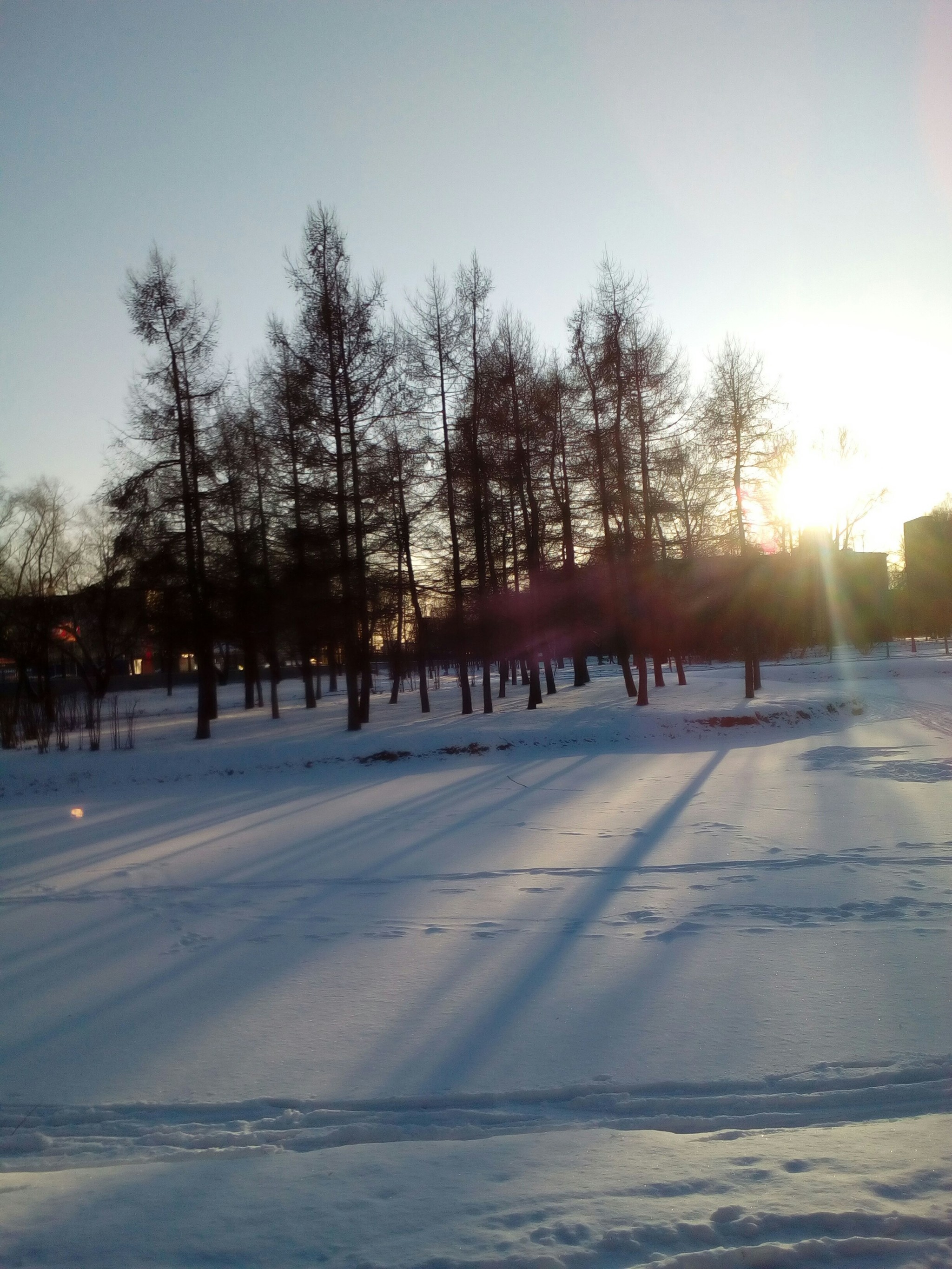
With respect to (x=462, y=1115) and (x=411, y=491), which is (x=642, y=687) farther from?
(x=462, y=1115)

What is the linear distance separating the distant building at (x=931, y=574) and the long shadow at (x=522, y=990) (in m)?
53.2

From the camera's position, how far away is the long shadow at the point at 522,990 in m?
4.64

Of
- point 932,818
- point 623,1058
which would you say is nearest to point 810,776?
point 932,818

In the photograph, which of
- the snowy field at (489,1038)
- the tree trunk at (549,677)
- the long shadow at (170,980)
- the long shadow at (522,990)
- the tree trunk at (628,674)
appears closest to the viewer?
the snowy field at (489,1038)

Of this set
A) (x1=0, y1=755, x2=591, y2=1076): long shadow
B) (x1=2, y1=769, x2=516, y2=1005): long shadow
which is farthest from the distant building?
(x1=0, y1=755, x2=591, y2=1076): long shadow

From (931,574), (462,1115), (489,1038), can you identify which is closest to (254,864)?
(489,1038)

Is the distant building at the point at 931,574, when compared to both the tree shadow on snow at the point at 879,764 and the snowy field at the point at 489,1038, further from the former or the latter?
the snowy field at the point at 489,1038

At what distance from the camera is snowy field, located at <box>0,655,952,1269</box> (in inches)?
A: 128

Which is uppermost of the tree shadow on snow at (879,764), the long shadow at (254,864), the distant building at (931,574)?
the distant building at (931,574)

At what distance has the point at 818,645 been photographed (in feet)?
191

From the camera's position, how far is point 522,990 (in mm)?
5699

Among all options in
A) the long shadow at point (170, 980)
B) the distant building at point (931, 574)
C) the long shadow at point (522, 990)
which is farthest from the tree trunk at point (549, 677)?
the distant building at point (931, 574)

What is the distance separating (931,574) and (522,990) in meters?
65.5

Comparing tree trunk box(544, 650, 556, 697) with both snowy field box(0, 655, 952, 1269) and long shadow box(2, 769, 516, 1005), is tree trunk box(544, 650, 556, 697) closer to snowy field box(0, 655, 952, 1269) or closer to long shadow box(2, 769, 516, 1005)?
long shadow box(2, 769, 516, 1005)
